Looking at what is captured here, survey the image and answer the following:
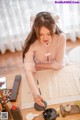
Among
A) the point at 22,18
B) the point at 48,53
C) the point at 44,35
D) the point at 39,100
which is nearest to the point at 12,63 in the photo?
the point at 22,18

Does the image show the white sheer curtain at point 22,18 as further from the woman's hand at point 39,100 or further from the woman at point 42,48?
the woman's hand at point 39,100

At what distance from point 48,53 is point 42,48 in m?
0.08

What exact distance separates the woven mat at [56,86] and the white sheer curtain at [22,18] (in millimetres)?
1440

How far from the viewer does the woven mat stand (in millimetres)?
1274

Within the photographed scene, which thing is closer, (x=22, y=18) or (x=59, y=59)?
(x=59, y=59)

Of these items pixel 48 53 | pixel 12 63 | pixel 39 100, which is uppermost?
pixel 48 53

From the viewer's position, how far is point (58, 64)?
1.63 m

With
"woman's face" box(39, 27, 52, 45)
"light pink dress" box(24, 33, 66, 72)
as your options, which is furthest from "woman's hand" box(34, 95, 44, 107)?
"woman's face" box(39, 27, 52, 45)

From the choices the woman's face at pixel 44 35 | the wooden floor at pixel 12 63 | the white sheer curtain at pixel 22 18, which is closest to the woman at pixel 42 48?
the woman's face at pixel 44 35

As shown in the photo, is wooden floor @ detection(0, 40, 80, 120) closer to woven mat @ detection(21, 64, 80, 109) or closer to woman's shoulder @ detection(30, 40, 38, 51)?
woman's shoulder @ detection(30, 40, 38, 51)

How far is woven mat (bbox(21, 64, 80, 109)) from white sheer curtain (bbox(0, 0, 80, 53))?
144 cm

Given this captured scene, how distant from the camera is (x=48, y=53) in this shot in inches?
66.4

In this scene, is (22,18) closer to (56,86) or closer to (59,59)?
(59,59)

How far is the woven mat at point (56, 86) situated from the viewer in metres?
1.27
